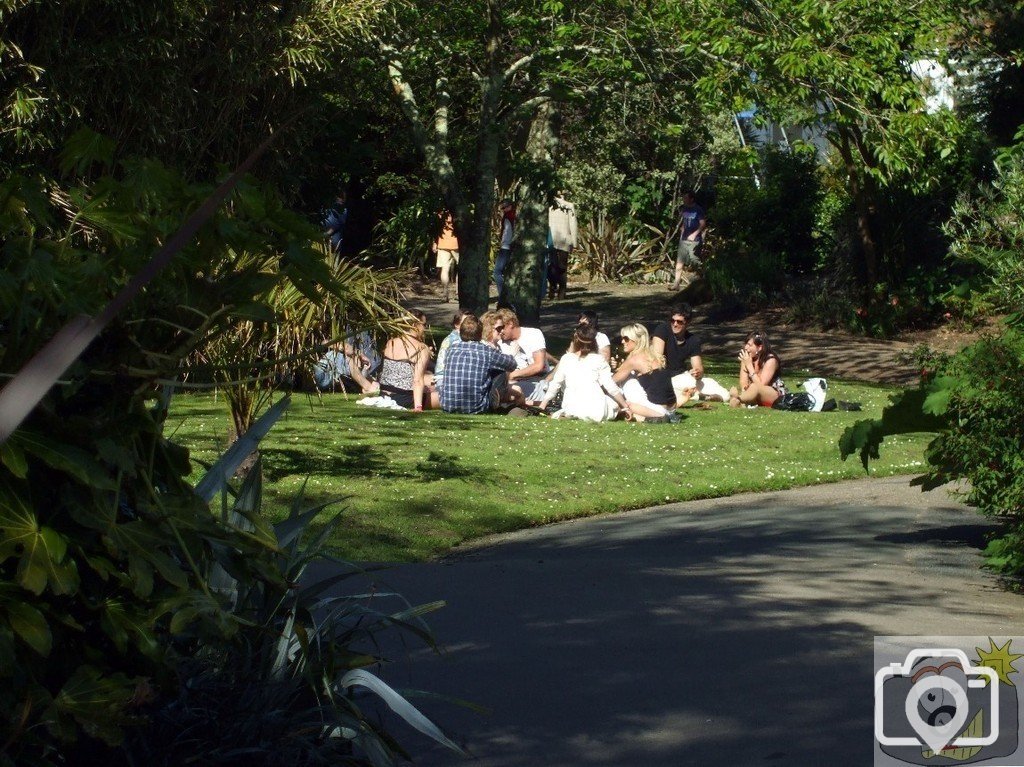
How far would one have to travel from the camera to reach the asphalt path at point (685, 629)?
15.8 feet

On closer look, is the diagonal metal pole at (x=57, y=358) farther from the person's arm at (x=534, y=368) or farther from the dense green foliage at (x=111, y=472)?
the person's arm at (x=534, y=368)

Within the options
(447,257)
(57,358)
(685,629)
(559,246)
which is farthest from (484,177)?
(57,358)

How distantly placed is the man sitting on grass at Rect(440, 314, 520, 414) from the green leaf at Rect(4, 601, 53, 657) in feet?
36.0

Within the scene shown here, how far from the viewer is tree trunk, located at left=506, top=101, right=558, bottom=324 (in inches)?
796

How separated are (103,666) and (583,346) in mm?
11109

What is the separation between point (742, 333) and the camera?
23766 millimetres

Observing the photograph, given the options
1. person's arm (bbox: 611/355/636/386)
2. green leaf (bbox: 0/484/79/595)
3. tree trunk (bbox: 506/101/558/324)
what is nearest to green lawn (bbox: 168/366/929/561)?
person's arm (bbox: 611/355/636/386)

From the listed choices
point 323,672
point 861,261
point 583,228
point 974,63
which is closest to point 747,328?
point 861,261

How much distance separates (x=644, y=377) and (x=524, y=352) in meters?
1.56

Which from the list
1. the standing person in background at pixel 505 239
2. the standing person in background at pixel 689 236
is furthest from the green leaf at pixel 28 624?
the standing person in background at pixel 689 236

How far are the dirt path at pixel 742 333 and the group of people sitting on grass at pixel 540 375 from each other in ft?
11.3

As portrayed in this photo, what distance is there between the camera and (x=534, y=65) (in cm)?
1719

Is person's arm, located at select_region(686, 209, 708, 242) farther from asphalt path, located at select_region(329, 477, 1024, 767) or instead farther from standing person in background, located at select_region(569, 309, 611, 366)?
asphalt path, located at select_region(329, 477, 1024, 767)

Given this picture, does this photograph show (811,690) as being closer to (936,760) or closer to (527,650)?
(936,760)
